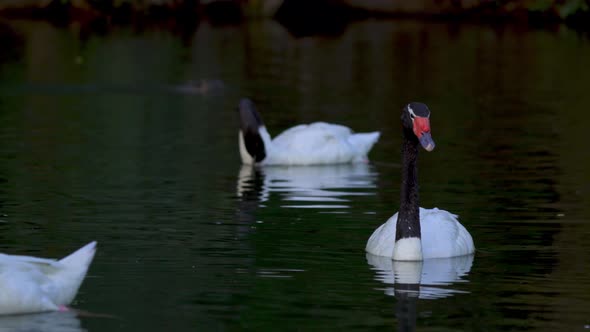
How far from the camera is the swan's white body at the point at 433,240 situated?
13.6 meters

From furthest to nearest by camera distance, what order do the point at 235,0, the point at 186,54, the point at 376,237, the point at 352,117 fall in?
the point at 235,0 < the point at 186,54 < the point at 352,117 < the point at 376,237

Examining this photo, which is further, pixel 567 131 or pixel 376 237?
pixel 567 131

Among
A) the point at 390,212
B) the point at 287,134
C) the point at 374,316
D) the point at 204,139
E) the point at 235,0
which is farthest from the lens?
the point at 235,0

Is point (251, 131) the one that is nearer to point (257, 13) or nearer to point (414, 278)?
point (414, 278)

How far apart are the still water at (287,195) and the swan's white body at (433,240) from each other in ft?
0.48

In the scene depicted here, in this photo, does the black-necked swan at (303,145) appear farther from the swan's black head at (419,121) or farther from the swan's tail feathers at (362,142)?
the swan's black head at (419,121)

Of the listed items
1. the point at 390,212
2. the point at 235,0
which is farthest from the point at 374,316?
the point at 235,0

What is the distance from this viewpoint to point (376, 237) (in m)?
13.9

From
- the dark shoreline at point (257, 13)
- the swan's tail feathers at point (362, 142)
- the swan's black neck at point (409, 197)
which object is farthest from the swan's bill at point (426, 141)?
the dark shoreline at point (257, 13)

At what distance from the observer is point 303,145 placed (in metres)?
21.1

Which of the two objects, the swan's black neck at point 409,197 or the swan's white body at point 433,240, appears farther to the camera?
the swan's white body at point 433,240

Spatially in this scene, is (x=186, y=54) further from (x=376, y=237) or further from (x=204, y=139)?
(x=376, y=237)

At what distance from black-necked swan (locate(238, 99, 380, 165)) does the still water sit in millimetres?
320

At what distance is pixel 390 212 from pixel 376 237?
2.74m
